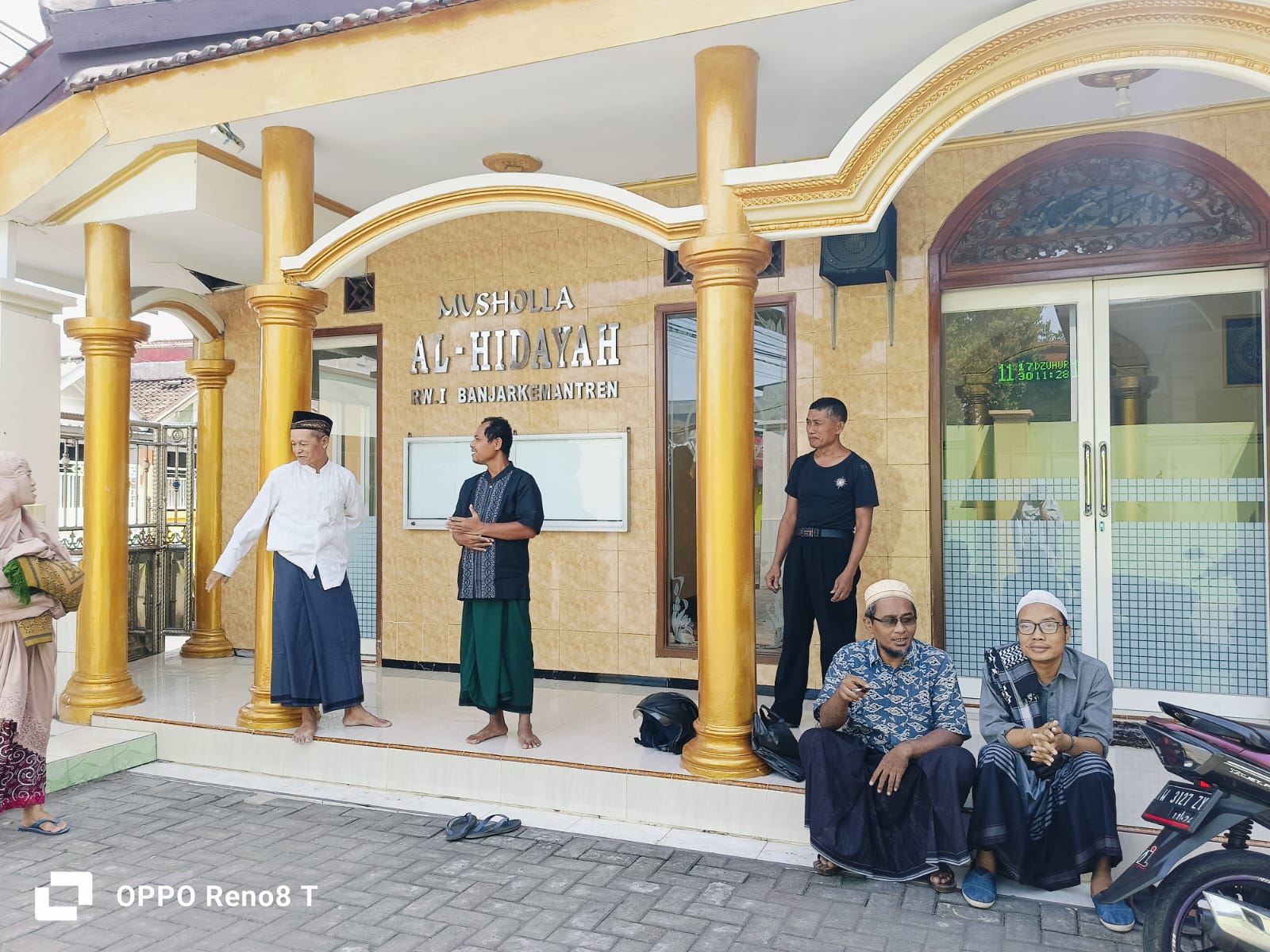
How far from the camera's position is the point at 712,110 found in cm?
428

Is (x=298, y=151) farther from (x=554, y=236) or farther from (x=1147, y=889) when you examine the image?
(x=1147, y=889)

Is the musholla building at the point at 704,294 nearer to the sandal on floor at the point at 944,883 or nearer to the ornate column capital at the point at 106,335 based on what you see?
the ornate column capital at the point at 106,335

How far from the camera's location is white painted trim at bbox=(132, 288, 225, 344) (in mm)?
7075

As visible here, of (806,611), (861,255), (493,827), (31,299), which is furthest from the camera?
(31,299)

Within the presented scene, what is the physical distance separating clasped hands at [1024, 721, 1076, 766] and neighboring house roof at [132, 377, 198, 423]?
736 inches

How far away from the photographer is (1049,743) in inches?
128

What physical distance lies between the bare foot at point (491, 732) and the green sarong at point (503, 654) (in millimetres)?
115

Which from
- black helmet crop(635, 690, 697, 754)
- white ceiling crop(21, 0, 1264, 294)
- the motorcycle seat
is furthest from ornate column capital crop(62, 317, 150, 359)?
the motorcycle seat

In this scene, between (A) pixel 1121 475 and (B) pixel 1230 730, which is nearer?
(B) pixel 1230 730

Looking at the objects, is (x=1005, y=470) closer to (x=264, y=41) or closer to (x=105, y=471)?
(x=264, y=41)

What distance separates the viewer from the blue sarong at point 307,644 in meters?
4.96

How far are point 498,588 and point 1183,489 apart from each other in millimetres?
3620

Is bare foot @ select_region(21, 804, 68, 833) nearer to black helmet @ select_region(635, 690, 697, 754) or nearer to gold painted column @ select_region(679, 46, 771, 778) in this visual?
black helmet @ select_region(635, 690, 697, 754)

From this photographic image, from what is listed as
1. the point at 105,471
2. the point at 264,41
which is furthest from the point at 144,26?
the point at 105,471
